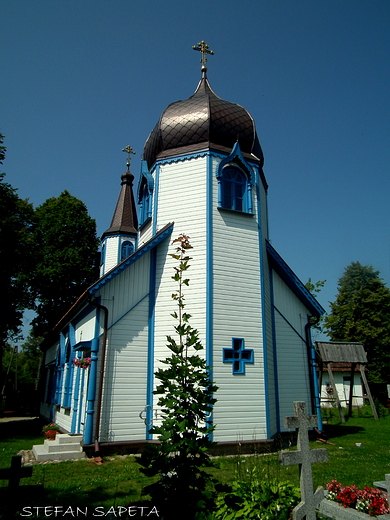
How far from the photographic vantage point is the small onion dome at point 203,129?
43.4 feet

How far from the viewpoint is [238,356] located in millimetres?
11352

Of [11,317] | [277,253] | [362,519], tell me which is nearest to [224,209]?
[277,253]

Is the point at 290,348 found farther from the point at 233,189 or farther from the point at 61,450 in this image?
the point at 61,450

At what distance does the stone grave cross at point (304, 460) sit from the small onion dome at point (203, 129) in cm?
965

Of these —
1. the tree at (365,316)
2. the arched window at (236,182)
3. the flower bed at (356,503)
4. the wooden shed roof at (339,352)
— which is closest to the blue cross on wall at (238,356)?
the arched window at (236,182)

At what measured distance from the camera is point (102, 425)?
10367 millimetres

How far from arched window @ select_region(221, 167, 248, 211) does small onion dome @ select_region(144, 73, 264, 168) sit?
2.58 feet

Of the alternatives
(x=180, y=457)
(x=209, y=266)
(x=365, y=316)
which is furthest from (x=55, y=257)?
(x=365, y=316)

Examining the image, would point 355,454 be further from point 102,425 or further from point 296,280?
point 102,425

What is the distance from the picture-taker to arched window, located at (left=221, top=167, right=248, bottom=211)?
1284cm

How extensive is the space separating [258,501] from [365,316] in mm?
34462

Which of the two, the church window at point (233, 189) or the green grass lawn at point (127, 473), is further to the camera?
the church window at point (233, 189)

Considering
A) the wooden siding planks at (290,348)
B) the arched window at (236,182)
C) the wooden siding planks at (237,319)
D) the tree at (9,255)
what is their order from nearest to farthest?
the wooden siding planks at (237,319) < the arched window at (236,182) < the wooden siding planks at (290,348) < the tree at (9,255)

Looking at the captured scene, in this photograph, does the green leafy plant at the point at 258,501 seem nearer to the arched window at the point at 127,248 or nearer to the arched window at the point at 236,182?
the arched window at the point at 236,182
